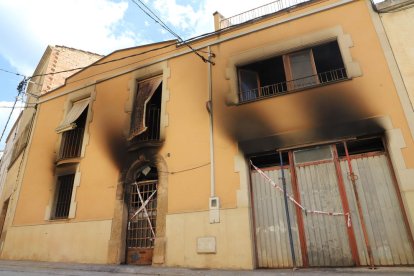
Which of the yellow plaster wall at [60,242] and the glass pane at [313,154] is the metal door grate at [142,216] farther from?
the glass pane at [313,154]

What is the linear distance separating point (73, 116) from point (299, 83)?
7.94 meters

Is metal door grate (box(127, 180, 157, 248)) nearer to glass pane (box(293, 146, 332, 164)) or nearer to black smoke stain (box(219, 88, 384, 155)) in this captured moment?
black smoke stain (box(219, 88, 384, 155))

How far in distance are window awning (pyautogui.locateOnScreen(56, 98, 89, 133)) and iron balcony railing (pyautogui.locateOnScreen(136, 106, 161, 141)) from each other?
2.86 metres

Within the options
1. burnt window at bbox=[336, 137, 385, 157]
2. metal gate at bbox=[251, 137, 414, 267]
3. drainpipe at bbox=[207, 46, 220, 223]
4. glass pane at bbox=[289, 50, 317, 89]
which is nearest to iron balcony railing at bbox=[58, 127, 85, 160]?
drainpipe at bbox=[207, 46, 220, 223]

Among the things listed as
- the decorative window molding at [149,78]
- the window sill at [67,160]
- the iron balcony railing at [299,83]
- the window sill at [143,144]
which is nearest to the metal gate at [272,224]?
the iron balcony railing at [299,83]

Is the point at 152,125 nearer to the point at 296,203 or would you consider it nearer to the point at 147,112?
the point at 147,112

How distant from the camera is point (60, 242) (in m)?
8.64

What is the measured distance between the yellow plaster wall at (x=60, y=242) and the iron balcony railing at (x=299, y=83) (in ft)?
17.6

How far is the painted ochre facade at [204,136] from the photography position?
20.7 ft

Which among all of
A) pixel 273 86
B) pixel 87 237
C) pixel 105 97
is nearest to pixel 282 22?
pixel 273 86

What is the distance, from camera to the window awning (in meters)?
10.1

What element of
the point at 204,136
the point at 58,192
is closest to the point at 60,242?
the point at 58,192

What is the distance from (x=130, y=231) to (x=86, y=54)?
1197 cm

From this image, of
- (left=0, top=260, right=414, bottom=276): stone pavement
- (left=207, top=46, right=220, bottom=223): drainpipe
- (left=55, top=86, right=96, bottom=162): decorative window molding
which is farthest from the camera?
(left=55, top=86, right=96, bottom=162): decorative window molding
